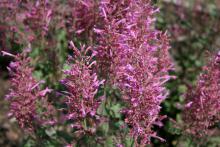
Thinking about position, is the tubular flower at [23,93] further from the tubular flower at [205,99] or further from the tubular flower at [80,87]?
the tubular flower at [205,99]

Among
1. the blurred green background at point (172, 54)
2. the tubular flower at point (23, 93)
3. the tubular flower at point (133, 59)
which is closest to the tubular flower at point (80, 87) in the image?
the tubular flower at point (133, 59)

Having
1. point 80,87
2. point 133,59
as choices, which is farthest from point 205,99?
point 80,87

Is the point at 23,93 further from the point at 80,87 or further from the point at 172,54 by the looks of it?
the point at 172,54

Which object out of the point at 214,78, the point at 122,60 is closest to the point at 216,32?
the point at 214,78

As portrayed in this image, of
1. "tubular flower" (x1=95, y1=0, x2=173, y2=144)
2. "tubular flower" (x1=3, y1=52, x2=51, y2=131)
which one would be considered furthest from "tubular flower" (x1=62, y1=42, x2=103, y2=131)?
"tubular flower" (x1=3, y1=52, x2=51, y2=131)

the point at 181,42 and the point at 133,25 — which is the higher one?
the point at 133,25

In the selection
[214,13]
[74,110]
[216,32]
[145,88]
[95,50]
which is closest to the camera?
[145,88]

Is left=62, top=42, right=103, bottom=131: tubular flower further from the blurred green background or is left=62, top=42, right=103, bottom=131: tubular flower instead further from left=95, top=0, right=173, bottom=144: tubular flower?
the blurred green background

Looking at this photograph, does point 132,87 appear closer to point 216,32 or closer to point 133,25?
point 133,25
